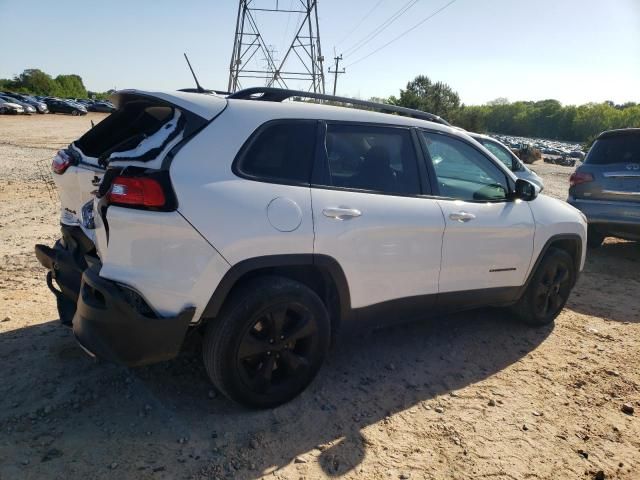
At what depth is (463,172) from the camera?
3.94m

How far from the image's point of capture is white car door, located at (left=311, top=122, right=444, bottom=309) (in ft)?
9.54

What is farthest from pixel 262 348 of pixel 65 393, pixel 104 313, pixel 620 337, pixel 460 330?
pixel 620 337

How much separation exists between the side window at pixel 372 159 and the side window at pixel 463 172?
24 cm

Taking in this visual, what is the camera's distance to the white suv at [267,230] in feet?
8.09

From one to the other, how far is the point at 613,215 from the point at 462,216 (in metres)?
4.40

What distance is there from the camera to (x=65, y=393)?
292cm

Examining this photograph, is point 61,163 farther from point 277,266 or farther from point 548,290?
point 548,290

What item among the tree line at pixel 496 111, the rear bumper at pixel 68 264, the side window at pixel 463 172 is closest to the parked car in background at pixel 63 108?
the tree line at pixel 496 111

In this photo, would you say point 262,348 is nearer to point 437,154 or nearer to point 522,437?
point 522,437

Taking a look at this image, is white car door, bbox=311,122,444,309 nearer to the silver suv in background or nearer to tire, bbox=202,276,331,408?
tire, bbox=202,276,331,408

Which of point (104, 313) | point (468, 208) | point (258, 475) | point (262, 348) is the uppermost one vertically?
point (468, 208)

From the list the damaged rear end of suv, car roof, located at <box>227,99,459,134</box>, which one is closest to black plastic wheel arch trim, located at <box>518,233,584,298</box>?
car roof, located at <box>227,99,459,134</box>

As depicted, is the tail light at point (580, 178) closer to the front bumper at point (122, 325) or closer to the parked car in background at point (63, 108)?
the front bumper at point (122, 325)

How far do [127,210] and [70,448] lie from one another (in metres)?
1.26
